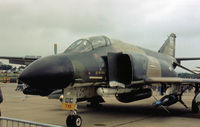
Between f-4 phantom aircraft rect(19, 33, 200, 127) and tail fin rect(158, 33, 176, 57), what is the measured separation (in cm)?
471

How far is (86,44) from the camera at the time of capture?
8266 millimetres

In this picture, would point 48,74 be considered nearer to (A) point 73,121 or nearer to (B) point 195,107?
(A) point 73,121

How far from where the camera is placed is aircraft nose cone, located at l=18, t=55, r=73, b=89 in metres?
6.19

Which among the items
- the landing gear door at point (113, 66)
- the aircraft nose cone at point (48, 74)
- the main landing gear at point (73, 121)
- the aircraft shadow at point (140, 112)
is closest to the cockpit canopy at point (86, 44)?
the landing gear door at point (113, 66)

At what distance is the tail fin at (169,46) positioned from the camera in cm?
1609

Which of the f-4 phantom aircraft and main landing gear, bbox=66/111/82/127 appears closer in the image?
the f-4 phantom aircraft

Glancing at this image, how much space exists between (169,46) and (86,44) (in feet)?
32.7

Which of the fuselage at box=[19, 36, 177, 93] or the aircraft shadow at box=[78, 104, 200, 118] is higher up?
the fuselage at box=[19, 36, 177, 93]

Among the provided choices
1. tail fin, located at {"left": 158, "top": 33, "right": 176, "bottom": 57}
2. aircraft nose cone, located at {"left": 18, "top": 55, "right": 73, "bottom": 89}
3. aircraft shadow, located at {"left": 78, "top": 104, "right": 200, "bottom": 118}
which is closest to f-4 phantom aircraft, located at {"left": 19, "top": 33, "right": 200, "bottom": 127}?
aircraft nose cone, located at {"left": 18, "top": 55, "right": 73, "bottom": 89}

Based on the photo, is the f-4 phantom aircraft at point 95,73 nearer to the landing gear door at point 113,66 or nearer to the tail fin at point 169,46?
the landing gear door at point 113,66

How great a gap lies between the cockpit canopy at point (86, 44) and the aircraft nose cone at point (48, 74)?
4.41 ft

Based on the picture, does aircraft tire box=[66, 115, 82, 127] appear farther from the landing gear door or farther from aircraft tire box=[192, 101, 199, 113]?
aircraft tire box=[192, 101, 199, 113]

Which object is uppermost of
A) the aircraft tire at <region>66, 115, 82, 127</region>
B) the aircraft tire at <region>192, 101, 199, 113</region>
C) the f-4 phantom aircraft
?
the f-4 phantom aircraft

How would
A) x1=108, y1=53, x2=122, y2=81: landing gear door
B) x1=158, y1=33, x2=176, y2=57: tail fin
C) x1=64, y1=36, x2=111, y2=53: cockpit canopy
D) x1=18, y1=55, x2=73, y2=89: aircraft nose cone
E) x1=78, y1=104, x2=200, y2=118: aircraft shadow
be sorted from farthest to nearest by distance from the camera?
x1=158, y1=33, x2=176, y2=57: tail fin → x1=78, y1=104, x2=200, y2=118: aircraft shadow → x1=108, y1=53, x2=122, y2=81: landing gear door → x1=64, y1=36, x2=111, y2=53: cockpit canopy → x1=18, y1=55, x2=73, y2=89: aircraft nose cone
